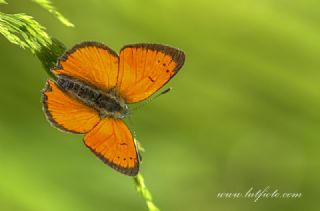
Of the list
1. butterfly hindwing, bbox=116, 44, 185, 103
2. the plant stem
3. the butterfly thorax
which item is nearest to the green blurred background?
the butterfly thorax

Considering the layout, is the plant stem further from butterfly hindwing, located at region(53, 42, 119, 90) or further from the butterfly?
butterfly hindwing, located at region(53, 42, 119, 90)

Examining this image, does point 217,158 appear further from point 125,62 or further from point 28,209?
point 125,62

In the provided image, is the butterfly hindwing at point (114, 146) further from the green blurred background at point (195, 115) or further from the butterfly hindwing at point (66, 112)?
the green blurred background at point (195, 115)

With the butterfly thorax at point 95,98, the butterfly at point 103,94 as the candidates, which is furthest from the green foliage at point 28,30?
the butterfly thorax at point 95,98

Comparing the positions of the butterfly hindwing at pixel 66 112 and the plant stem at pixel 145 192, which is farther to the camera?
the butterfly hindwing at pixel 66 112

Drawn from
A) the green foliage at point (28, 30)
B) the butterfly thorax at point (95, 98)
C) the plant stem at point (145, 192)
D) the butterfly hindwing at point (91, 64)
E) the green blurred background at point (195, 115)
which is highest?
the green foliage at point (28, 30)

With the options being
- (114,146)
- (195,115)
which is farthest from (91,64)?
(195,115)

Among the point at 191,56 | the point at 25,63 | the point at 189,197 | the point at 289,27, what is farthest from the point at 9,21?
the point at 289,27
